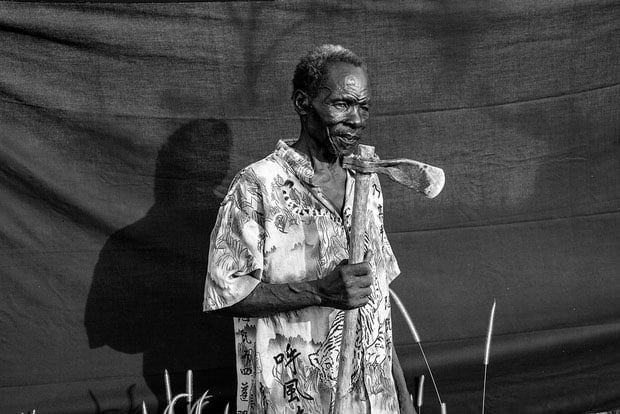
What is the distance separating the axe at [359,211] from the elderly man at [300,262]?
3.0 inches

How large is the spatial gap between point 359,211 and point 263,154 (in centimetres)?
111

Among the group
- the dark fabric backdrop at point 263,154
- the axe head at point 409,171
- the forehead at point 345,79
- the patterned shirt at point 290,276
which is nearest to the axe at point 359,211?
the axe head at point 409,171

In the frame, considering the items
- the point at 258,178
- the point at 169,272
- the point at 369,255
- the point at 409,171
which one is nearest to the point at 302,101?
the point at 258,178

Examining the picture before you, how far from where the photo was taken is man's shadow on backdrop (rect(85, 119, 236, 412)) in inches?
133

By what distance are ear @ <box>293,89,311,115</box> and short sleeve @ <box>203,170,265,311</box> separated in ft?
0.81

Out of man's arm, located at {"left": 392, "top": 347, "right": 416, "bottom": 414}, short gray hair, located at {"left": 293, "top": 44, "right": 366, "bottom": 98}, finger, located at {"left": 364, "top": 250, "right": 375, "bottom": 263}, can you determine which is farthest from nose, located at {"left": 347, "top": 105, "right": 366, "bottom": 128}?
man's arm, located at {"left": 392, "top": 347, "right": 416, "bottom": 414}

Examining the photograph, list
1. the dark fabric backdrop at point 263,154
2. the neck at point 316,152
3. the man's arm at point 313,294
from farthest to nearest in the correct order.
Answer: the dark fabric backdrop at point 263,154
the neck at point 316,152
the man's arm at point 313,294

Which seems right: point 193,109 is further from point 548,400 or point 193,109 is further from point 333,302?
point 548,400

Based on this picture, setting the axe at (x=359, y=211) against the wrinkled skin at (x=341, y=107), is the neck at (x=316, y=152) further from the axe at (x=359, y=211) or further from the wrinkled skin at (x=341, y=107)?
the axe at (x=359, y=211)

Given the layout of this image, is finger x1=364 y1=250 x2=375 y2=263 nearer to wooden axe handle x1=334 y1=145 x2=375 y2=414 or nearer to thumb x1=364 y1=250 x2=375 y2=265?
thumb x1=364 y1=250 x2=375 y2=265

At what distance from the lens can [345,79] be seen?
2.50 m

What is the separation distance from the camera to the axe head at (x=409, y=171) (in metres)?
2.40

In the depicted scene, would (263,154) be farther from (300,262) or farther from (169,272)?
(300,262)

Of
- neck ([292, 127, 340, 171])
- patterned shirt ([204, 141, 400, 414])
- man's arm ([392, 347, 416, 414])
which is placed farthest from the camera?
man's arm ([392, 347, 416, 414])
